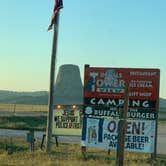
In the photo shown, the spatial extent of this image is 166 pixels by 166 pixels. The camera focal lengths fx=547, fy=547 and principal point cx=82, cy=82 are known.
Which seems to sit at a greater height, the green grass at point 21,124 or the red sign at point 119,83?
the red sign at point 119,83

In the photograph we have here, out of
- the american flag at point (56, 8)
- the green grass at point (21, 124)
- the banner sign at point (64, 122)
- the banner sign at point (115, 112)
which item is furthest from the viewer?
the green grass at point (21, 124)

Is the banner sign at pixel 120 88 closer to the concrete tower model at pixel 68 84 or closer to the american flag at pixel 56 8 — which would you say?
the american flag at pixel 56 8

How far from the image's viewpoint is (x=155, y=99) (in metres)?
17.3

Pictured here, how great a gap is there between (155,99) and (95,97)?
6.59 feet

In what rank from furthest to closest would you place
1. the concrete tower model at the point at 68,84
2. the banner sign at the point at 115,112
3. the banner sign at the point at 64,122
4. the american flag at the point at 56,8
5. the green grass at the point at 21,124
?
the concrete tower model at the point at 68,84 → the green grass at the point at 21,124 → the banner sign at the point at 64,122 → the american flag at the point at 56,8 → the banner sign at the point at 115,112

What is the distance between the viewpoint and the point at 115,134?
17594 millimetres

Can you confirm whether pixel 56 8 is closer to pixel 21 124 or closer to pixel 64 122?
pixel 64 122

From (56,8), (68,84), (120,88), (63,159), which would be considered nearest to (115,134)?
(120,88)

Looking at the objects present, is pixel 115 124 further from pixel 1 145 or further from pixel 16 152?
pixel 1 145

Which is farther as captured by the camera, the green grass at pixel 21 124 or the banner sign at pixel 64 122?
the green grass at pixel 21 124

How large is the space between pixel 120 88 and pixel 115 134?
1496 mm

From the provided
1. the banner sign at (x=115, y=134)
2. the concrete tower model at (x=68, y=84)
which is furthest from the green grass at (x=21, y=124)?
the concrete tower model at (x=68, y=84)

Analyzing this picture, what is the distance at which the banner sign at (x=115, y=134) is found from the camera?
1734 cm

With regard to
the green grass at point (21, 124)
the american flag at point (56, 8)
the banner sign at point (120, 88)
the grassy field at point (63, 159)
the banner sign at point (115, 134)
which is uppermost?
the american flag at point (56, 8)
